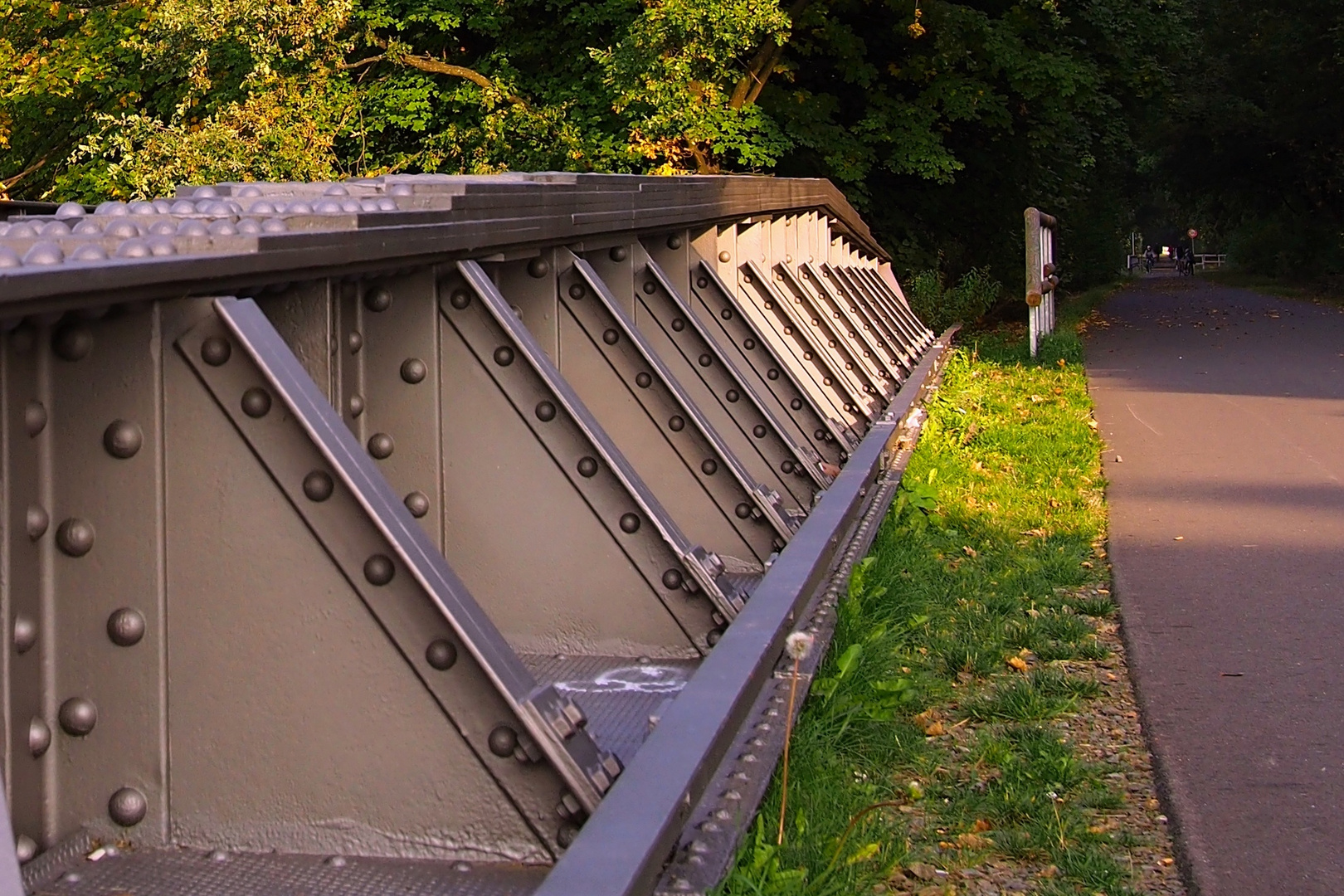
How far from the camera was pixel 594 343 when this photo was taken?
15.6 feet

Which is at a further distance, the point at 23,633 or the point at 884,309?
the point at 884,309

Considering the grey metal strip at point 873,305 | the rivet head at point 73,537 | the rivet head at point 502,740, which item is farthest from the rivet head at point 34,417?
the grey metal strip at point 873,305

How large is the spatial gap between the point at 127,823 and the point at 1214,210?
62607 mm

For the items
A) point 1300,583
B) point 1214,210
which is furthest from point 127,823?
point 1214,210

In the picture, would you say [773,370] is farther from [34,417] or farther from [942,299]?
[942,299]

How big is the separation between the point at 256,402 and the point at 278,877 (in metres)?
0.70

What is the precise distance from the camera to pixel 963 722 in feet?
16.0

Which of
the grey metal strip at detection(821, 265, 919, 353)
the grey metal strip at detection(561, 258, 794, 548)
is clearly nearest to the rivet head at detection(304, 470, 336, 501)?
the grey metal strip at detection(561, 258, 794, 548)

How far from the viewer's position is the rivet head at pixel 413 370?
376 centimetres

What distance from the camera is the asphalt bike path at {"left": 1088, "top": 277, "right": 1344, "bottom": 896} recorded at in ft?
13.2

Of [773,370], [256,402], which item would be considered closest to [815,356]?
[773,370]

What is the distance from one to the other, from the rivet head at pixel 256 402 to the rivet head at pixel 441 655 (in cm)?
41

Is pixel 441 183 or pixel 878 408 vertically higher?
pixel 441 183

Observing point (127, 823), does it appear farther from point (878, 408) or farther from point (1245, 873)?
point (878, 408)
